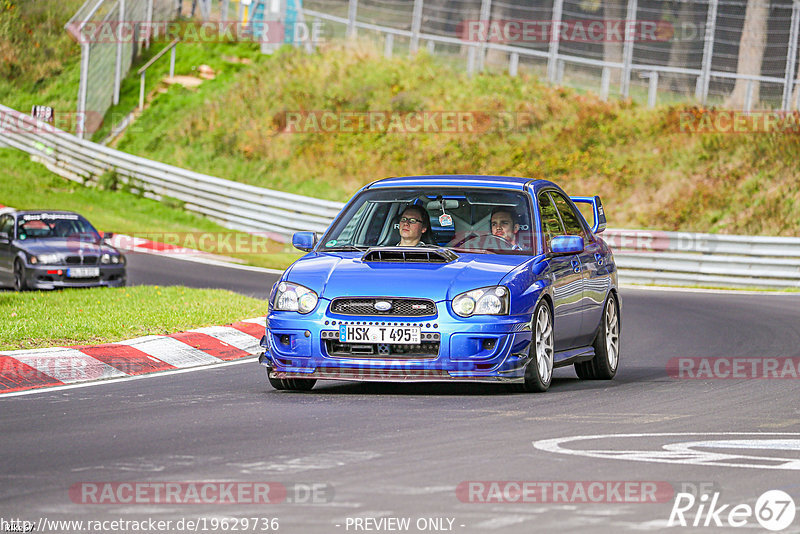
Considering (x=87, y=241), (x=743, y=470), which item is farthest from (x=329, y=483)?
(x=87, y=241)

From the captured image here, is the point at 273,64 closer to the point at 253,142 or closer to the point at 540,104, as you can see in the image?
the point at 253,142

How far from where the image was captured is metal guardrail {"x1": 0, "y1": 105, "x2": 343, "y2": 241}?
3022cm

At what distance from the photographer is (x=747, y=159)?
32781 mm

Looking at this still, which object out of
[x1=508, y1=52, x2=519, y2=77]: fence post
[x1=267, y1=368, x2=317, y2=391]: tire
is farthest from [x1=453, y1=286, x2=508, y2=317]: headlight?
[x1=508, y1=52, x2=519, y2=77]: fence post

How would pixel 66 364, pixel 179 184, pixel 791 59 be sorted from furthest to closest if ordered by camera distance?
1. pixel 179 184
2. pixel 791 59
3. pixel 66 364

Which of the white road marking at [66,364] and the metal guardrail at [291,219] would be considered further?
the metal guardrail at [291,219]

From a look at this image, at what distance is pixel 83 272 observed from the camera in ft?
69.3

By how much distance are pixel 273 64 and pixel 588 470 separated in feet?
119

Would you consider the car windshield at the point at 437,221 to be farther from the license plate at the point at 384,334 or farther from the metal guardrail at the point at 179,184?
the metal guardrail at the point at 179,184

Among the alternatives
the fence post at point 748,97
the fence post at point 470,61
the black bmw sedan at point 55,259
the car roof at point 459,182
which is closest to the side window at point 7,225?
the black bmw sedan at point 55,259

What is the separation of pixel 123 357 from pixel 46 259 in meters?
9.59

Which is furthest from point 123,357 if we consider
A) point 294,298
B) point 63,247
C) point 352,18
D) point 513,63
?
point 352,18

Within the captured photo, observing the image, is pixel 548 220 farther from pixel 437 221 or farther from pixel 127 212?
pixel 127 212

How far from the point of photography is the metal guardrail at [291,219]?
25781 millimetres
